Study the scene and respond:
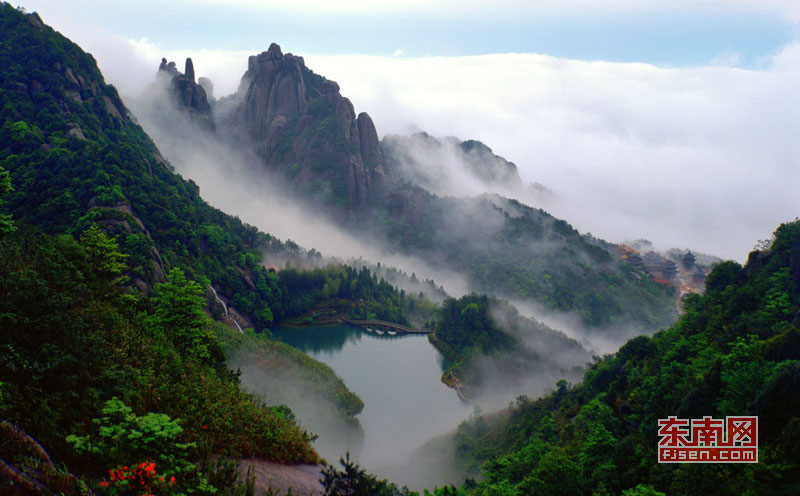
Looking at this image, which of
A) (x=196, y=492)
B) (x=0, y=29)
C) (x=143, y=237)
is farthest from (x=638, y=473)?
(x=0, y=29)

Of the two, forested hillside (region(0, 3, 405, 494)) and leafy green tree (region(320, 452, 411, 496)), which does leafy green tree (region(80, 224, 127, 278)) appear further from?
leafy green tree (region(320, 452, 411, 496))

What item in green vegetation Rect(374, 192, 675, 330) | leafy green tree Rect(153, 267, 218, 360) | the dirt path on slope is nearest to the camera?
the dirt path on slope

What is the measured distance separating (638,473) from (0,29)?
10547 centimetres

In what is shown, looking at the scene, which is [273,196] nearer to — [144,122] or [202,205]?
[144,122]

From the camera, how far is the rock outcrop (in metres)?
150

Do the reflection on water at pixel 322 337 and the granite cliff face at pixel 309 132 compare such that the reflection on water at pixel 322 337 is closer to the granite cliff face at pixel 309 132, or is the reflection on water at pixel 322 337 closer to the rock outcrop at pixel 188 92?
the granite cliff face at pixel 309 132

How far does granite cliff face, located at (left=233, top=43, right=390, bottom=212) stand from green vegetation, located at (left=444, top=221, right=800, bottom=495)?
129 meters

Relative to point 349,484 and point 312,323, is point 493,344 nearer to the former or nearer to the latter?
point 312,323

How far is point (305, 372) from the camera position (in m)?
51.4

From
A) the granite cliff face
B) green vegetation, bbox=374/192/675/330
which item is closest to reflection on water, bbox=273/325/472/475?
green vegetation, bbox=374/192/675/330

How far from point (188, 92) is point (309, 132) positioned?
1552 inches

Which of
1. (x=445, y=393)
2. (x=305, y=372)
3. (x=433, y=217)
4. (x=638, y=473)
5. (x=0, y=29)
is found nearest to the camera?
(x=638, y=473)

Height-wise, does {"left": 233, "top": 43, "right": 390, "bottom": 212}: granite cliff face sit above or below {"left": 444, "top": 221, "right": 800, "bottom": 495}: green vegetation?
above

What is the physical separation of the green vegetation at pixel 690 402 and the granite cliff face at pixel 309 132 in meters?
129
